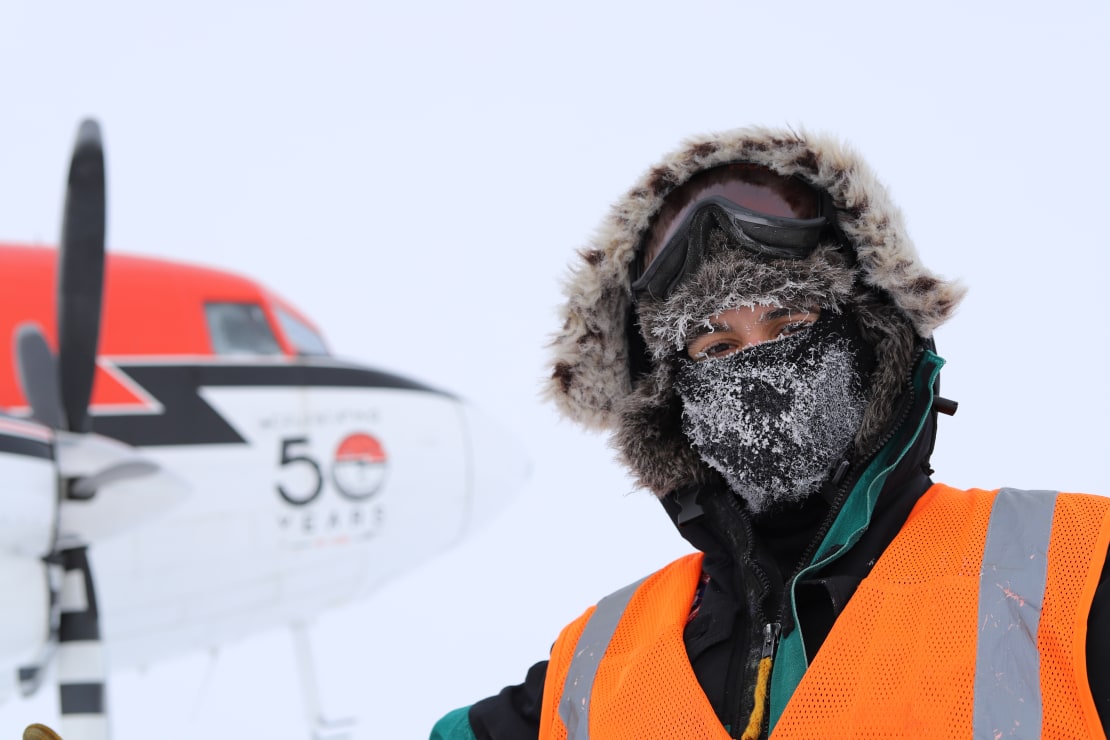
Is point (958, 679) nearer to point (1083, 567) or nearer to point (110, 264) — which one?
point (1083, 567)

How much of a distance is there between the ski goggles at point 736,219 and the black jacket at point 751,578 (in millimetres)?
370

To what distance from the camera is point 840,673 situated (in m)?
1.34

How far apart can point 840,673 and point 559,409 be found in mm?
883

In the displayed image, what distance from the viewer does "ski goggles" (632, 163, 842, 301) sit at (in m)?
1.79

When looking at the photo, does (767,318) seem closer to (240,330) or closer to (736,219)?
(736,219)

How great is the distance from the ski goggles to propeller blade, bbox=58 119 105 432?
600 centimetres

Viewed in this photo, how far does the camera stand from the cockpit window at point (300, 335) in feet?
30.1

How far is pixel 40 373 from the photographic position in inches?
279

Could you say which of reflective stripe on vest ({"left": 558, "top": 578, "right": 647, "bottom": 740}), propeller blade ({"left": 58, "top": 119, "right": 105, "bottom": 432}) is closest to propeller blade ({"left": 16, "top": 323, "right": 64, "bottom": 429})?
propeller blade ({"left": 58, "top": 119, "right": 105, "bottom": 432})

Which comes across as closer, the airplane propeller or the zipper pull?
the zipper pull

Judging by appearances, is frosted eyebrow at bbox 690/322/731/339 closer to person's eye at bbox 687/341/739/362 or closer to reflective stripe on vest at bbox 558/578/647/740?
person's eye at bbox 687/341/739/362

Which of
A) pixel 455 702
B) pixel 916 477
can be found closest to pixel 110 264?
pixel 455 702

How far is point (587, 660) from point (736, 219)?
829mm

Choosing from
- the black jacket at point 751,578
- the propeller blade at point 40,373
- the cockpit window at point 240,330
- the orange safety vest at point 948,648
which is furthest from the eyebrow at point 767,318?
the cockpit window at point 240,330
